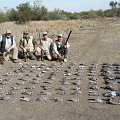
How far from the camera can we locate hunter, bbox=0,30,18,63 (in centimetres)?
1411

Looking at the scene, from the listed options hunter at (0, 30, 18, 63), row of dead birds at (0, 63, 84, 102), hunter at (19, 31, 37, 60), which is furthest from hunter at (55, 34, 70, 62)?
hunter at (0, 30, 18, 63)

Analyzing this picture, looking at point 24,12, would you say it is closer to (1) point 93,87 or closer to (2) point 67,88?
(2) point 67,88

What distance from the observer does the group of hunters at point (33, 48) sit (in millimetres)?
14109

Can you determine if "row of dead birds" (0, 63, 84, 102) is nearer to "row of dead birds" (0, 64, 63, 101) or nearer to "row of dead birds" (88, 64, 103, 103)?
"row of dead birds" (0, 64, 63, 101)

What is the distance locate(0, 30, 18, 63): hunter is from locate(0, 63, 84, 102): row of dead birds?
99 centimetres

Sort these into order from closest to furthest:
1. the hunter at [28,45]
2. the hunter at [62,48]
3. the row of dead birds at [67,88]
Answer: the row of dead birds at [67,88] < the hunter at [62,48] < the hunter at [28,45]

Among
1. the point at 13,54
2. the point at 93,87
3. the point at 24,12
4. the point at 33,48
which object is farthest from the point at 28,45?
the point at 24,12

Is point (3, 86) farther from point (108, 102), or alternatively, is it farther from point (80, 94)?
point (108, 102)

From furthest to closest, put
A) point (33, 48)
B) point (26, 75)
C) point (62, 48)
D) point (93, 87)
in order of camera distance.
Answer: point (33, 48)
point (62, 48)
point (26, 75)
point (93, 87)

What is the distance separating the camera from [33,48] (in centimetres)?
1452

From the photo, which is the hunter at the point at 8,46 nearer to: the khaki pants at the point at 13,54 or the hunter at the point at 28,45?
the khaki pants at the point at 13,54

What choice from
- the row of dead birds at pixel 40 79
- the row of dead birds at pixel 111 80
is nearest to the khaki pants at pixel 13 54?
the row of dead birds at pixel 40 79

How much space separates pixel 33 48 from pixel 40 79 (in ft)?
11.1

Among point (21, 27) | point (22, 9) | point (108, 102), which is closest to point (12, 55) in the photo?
point (108, 102)
